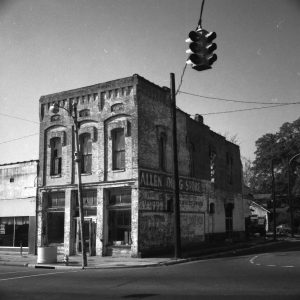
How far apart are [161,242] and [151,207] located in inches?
85.7

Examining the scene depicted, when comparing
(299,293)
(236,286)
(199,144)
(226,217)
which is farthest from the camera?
(226,217)

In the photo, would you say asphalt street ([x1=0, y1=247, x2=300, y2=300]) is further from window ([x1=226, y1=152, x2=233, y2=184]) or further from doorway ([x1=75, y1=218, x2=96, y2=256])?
window ([x1=226, y1=152, x2=233, y2=184])

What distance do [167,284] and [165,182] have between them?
513 inches

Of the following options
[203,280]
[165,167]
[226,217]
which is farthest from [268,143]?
[203,280]

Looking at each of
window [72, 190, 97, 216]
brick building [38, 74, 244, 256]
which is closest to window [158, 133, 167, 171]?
brick building [38, 74, 244, 256]

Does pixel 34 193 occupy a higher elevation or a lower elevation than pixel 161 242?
higher

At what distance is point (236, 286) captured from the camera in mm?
11867

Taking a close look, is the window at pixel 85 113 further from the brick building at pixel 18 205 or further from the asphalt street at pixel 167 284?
the asphalt street at pixel 167 284

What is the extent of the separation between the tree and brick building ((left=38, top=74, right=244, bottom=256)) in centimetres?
3730

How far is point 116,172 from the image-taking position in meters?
24.0

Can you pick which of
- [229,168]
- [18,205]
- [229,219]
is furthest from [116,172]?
[229,168]

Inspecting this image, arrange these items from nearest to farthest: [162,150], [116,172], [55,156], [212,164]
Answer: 1. [116,172]
2. [162,150]
3. [55,156]
4. [212,164]

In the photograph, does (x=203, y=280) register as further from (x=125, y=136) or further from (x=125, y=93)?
(x=125, y=93)

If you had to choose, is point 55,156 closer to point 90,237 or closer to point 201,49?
point 90,237
